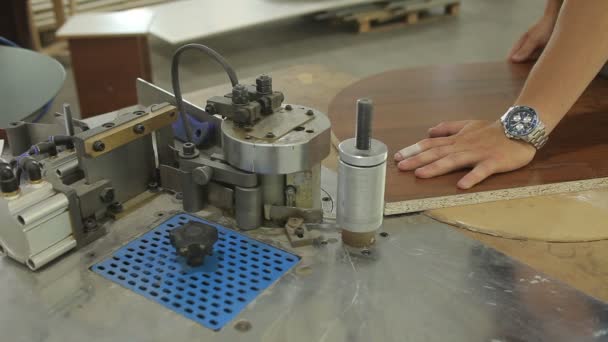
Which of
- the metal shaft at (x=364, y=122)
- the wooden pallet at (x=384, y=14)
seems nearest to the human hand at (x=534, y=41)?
the metal shaft at (x=364, y=122)

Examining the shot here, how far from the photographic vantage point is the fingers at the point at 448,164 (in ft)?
3.59

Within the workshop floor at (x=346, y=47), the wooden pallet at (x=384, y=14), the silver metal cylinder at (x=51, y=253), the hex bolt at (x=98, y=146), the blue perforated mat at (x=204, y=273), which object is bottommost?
the workshop floor at (x=346, y=47)

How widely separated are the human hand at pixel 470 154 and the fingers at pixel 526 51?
0.64 meters

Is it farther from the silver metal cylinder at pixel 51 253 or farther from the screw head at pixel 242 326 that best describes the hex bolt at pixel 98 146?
the screw head at pixel 242 326

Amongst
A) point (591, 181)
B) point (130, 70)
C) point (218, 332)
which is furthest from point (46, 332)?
point (130, 70)

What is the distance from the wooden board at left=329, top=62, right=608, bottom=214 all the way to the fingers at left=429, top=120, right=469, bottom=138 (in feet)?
0.14

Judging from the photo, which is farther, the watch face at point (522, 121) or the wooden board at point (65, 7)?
the wooden board at point (65, 7)

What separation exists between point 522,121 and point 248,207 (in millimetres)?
549

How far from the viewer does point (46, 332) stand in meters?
0.76

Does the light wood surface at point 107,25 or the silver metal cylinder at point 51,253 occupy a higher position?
the silver metal cylinder at point 51,253

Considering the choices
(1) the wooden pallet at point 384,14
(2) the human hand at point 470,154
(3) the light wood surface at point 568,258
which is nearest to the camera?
(3) the light wood surface at point 568,258

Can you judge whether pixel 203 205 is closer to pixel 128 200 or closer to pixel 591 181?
pixel 128 200

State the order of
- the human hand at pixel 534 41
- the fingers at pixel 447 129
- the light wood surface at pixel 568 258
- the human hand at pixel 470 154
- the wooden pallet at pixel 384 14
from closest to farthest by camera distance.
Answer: the light wood surface at pixel 568 258 → the human hand at pixel 470 154 → the fingers at pixel 447 129 → the human hand at pixel 534 41 → the wooden pallet at pixel 384 14

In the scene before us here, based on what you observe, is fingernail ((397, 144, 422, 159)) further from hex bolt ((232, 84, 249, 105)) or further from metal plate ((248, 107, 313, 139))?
hex bolt ((232, 84, 249, 105))
